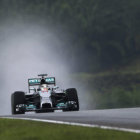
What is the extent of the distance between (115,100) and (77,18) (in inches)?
1818

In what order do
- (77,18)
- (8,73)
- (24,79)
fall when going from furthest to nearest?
(77,18), (8,73), (24,79)

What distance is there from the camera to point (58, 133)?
41.5ft

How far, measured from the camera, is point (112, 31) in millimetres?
174250

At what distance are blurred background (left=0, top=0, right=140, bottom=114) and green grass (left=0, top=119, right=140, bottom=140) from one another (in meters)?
101

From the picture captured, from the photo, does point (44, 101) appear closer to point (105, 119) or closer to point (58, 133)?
point (105, 119)

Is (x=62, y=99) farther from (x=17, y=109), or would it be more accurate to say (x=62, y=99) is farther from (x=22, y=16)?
(x=22, y=16)

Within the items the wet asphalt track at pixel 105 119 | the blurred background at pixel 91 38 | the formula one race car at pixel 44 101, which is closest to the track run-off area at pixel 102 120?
the wet asphalt track at pixel 105 119

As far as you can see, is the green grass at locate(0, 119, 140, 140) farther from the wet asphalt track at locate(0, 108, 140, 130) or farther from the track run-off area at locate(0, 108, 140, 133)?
the wet asphalt track at locate(0, 108, 140, 130)

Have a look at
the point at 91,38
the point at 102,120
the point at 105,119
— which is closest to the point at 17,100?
the point at 105,119

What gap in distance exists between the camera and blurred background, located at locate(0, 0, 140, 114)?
5226 inches

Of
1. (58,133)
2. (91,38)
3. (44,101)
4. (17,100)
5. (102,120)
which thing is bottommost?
(58,133)

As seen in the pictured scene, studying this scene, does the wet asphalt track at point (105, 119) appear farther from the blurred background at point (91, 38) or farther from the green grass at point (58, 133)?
the blurred background at point (91, 38)

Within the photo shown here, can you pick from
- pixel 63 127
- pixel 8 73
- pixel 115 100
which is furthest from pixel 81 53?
pixel 63 127

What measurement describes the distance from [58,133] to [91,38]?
493 feet
